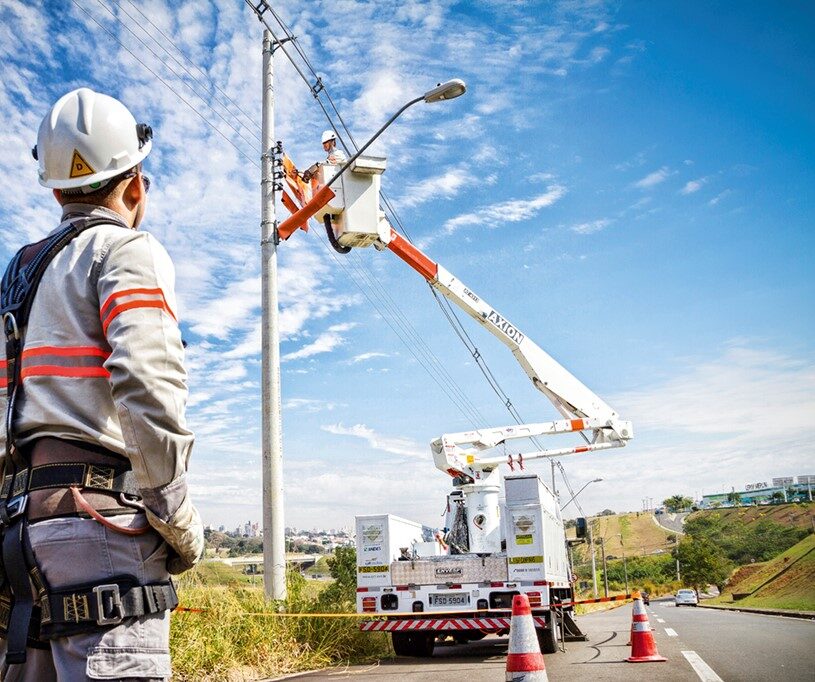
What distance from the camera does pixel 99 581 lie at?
6.88 ft

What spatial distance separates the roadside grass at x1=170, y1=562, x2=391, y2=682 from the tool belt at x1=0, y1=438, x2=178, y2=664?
5845 mm

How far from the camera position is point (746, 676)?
8156 mm

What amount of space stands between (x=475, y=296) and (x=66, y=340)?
604 inches

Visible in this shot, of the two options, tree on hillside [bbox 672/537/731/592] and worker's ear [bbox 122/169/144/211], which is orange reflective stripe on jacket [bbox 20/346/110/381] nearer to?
worker's ear [bbox 122/169/144/211]

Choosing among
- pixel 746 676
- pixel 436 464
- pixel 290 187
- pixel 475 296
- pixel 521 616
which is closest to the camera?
pixel 521 616

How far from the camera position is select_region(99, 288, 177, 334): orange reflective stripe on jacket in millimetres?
2223

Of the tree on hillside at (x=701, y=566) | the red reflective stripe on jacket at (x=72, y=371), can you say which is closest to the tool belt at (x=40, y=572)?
the red reflective stripe on jacket at (x=72, y=371)

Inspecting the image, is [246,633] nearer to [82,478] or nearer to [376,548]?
[376,548]

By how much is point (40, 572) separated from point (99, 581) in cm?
17

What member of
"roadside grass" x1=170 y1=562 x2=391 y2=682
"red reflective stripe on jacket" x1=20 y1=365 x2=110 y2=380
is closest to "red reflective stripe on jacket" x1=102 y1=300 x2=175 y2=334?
"red reflective stripe on jacket" x1=20 y1=365 x2=110 y2=380

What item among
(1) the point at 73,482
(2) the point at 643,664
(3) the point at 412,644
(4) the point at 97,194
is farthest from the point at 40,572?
(3) the point at 412,644

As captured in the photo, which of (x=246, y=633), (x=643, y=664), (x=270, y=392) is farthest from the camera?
(x=270, y=392)

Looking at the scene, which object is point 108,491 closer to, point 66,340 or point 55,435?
point 55,435

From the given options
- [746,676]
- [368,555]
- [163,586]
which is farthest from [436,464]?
[163,586]
